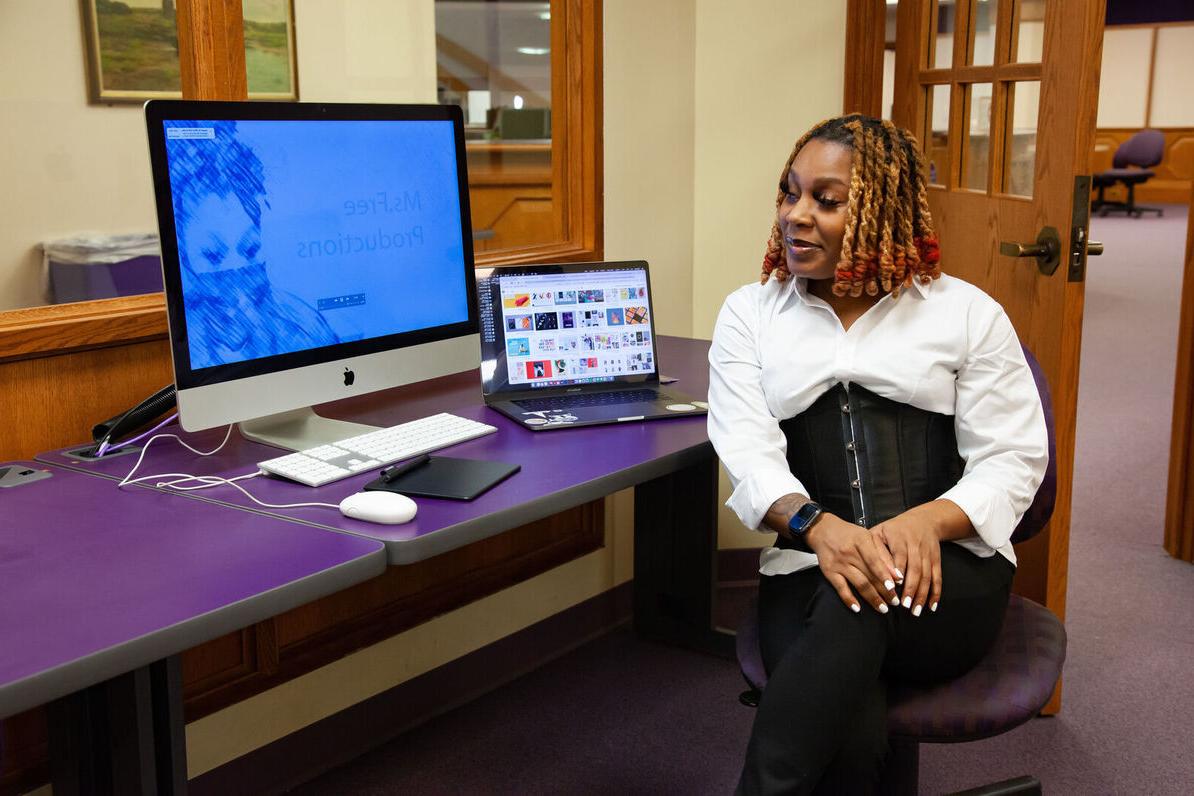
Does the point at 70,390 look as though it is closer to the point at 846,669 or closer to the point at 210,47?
the point at 210,47

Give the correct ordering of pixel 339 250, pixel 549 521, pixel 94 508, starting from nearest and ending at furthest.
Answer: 1. pixel 94 508
2. pixel 339 250
3. pixel 549 521

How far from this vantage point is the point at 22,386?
5.90 ft

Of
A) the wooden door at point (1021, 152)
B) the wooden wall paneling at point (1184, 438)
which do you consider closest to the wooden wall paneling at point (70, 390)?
the wooden door at point (1021, 152)

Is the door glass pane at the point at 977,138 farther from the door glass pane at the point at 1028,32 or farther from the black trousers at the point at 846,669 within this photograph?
the black trousers at the point at 846,669

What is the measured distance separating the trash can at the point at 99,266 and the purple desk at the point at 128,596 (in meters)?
0.50

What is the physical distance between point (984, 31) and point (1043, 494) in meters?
1.25

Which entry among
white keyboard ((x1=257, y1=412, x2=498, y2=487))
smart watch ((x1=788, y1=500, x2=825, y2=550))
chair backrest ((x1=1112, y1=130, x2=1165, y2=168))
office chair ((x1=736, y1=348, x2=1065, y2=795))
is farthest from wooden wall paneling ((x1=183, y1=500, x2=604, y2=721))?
chair backrest ((x1=1112, y1=130, x2=1165, y2=168))

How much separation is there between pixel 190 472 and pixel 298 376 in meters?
0.21

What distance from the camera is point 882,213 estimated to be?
1.74 meters

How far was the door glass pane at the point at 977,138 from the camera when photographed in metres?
2.61

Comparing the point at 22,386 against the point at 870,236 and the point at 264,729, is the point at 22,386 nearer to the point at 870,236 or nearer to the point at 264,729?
the point at 264,729

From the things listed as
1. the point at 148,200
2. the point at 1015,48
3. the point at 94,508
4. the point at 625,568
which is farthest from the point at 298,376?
the point at 1015,48

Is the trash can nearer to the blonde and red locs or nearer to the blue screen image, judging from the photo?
the blue screen image

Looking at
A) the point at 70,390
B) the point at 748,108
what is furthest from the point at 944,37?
the point at 70,390
